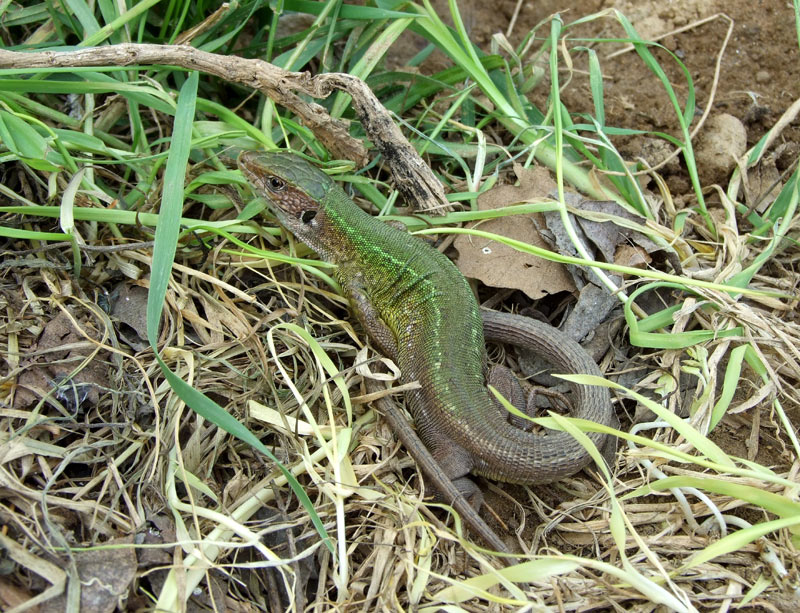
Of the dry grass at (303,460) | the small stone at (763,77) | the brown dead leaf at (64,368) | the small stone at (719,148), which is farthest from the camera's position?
the small stone at (763,77)

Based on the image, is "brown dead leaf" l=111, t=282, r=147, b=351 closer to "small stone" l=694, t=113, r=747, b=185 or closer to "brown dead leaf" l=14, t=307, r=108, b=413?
"brown dead leaf" l=14, t=307, r=108, b=413

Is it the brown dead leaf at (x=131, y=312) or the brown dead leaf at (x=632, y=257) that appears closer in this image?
the brown dead leaf at (x=131, y=312)

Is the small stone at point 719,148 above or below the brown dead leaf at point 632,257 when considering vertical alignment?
above

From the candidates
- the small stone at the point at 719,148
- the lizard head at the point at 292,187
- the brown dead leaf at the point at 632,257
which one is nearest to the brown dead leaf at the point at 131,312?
the lizard head at the point at 292,187

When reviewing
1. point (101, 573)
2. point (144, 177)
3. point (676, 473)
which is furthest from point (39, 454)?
point (676, 473)

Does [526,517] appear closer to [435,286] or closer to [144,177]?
[435,286]

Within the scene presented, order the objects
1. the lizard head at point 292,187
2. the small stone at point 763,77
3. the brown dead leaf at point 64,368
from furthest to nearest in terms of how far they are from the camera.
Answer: the small stone at point 763,77 < the lizard head at point 292,187 < the brown dead leaf at point 64,368

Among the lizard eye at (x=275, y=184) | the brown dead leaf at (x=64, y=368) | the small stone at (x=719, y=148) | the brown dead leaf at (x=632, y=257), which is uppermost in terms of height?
the small stone at (x=719, y=148)

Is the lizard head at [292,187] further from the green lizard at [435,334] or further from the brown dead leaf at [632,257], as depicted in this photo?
the brown dead leaf at [632,257]
